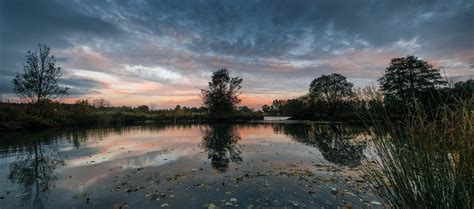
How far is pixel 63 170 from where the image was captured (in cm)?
755

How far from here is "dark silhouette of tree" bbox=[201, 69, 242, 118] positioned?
52062 millimetres

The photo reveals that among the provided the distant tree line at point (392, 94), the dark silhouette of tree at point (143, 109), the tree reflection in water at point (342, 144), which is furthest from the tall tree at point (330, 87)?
the dark silhouette of tree at point (143, 109)

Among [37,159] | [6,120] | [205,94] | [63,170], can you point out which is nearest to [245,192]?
[63,170]

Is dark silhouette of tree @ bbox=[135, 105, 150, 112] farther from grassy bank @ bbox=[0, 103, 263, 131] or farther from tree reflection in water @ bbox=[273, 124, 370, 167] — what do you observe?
tree reflection in water @ bbox=[273, 124, 370, 167]

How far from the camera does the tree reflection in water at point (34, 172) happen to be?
514 cm

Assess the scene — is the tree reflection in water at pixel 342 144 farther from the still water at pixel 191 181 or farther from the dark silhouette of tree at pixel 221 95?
the dark silhouette of tree at pixel 221 95

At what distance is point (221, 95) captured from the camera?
53031mm

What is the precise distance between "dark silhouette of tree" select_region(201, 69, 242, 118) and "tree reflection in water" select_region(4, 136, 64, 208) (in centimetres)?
4051

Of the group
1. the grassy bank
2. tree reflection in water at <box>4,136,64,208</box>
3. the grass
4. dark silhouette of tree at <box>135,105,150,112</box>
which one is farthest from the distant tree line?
dark silhouette of tree at <box>135,105,150,112</box>

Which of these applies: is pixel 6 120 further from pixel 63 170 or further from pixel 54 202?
pixel 54 202

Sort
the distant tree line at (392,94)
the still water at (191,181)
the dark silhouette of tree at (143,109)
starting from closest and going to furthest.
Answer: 1. the distant tree line at (392,94)
2. the still water at (191,181)
3. the dark silhouette of tree at (143,109)

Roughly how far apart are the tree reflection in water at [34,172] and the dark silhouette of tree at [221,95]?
40.5 metres

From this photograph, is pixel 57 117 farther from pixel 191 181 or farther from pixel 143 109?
pixel 143 109

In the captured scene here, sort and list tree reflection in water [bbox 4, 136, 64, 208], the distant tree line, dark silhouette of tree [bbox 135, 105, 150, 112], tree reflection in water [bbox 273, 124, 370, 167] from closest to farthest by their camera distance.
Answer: the distant tree line < tree reflection in water [bbox 273, 124, 370, 167] < tree reflection in water [bbox 4, 136, 64, 208] < dark silhouette of tree [bbox 135, 105, 150, 112]
